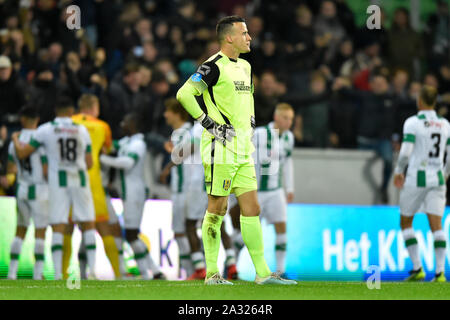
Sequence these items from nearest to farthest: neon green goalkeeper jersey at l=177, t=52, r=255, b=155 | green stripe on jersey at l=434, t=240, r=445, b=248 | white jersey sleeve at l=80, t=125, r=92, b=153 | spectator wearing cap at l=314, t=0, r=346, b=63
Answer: neon green goalkeeper jersey at l=177, t=52, r=255, b=155 < green stripe on jersey at l=434, t=240, r=445, b=248 < white jersey sleeve at l=80, t=125, r=92, b=153 < spectator wearing cap at l=314, t=0, r=346, b=63

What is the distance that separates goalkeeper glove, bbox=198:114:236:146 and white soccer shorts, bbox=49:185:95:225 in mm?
4255

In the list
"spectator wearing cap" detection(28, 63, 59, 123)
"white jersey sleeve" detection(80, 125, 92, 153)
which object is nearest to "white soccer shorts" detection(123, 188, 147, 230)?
"white jersey sleeve" detection(80, 125, 92, 153)

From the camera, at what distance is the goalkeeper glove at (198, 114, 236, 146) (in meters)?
8.64

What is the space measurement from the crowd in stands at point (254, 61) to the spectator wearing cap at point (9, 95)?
0.6 inches

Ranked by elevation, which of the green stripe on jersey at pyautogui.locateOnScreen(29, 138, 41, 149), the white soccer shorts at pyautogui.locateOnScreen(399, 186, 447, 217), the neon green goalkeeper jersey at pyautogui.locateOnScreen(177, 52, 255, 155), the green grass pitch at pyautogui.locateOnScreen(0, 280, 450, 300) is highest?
the neon green goalkeeper jersey at pyautogui.locateOnScreen(177, 52, 255, 155)

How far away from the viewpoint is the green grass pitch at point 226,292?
789 cm

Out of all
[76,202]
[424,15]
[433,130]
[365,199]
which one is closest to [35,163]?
[76,202]

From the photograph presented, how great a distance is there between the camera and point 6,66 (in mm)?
14461

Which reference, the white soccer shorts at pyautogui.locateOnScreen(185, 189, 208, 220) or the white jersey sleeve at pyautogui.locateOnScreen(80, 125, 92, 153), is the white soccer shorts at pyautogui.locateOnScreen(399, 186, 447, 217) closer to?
the white soccer shorts at pyautogui.locateOnScreen(185, 189, 208, 220)

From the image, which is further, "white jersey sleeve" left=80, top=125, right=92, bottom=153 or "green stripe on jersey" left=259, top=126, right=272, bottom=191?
"green stripe on jersey" left=259, top=126, right=272, bottom=191

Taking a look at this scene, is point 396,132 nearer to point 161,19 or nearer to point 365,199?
point 365,199

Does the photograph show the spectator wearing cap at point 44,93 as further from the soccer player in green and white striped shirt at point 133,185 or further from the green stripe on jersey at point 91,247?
the green stripe on jersey at point 91,247

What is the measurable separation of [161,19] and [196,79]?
31.5 feet

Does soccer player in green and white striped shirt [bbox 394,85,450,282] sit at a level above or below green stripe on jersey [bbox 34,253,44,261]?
above
